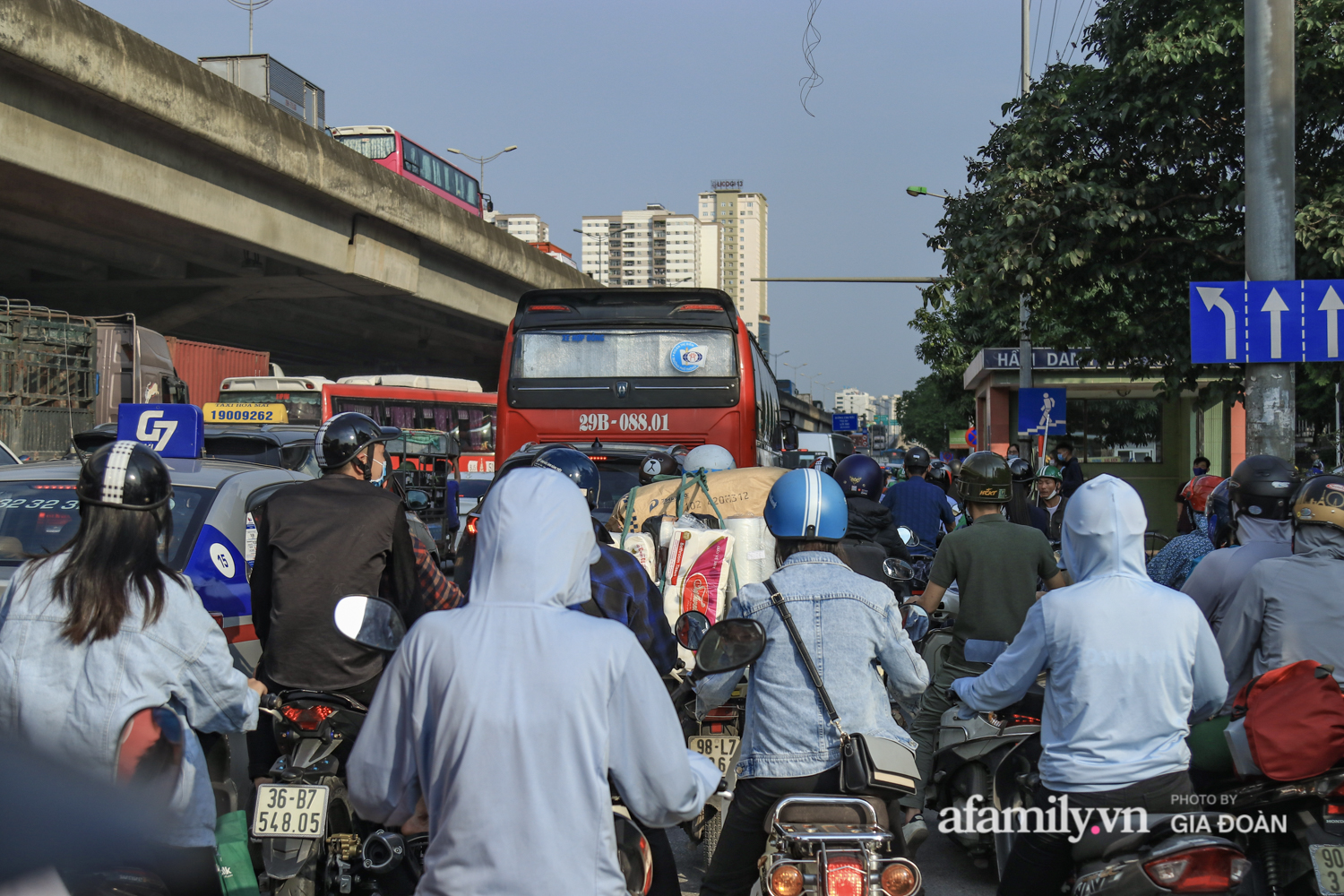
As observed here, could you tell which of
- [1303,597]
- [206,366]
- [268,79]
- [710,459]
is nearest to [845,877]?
[1303,597]

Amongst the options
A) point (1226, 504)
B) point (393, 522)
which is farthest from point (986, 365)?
point (393, 522)

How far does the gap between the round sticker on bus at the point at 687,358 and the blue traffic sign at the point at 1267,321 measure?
19.5ft

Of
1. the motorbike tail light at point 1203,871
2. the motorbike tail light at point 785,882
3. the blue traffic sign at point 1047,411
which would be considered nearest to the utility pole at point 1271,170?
the motorbike tail light at point 1203,871

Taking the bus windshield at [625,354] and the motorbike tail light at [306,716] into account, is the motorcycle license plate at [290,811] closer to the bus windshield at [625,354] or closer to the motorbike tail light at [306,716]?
the motorbike tail light at [306,716]

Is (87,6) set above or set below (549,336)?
above

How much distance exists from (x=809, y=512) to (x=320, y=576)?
67.8 inches

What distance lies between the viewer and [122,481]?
112 inches

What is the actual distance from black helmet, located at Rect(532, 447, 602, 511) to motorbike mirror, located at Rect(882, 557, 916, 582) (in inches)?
47.0

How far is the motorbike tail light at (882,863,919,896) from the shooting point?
288cm

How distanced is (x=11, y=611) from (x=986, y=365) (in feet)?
102

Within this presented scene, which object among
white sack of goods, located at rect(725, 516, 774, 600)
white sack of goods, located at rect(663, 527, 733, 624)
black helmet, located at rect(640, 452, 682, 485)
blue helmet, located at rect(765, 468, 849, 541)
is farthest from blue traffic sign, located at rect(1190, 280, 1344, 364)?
blue helmet, located at rect(765, 468, 849, 541)

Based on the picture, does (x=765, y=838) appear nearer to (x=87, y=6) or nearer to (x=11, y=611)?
(x=11, y=611)

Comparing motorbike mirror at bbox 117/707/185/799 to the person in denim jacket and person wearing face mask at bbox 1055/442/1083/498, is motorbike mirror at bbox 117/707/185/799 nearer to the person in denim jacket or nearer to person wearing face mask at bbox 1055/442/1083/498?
the person in denim jacket

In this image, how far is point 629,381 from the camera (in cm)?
1307
